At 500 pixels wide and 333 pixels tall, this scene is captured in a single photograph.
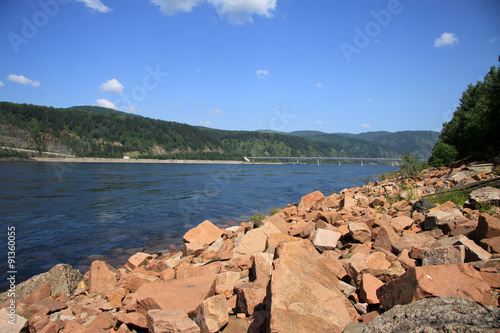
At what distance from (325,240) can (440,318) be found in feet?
10.9

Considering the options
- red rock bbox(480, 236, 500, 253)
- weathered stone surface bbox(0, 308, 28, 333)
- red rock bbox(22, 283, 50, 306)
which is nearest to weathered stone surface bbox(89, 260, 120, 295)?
red rock bbox(22, 283, 50, 306)

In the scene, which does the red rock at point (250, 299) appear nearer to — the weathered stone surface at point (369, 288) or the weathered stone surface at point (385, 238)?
the weathered stone surface at point (369, 288)

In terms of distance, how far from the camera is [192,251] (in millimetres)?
7832

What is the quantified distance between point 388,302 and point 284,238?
2.95m

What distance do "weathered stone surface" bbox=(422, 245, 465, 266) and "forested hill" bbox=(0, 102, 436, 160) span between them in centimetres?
13326

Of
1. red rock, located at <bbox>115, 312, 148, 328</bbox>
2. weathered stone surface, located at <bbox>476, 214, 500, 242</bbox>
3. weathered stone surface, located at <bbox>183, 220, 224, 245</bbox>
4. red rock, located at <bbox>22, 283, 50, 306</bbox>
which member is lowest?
red rock, located at <bbox>22, 283, 50, 306</bbox>

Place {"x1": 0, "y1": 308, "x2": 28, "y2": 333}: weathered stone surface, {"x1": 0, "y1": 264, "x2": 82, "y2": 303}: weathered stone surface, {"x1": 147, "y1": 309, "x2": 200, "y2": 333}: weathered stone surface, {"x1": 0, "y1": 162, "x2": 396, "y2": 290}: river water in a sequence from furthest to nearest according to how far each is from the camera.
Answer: {"x1": 0, "y1": 162, "x2": 396, "y2": 290}: river water → {"x1": 0, "y1": 264, "x2": 82, "y2": 303}: weathered stone surface → {"x1": 0, "y1": 308, "x2": 28, "y2": 333}: weathered stone surface → {"x1": 147, "y1": 309, "x2": 200, "y2": 333}: weathered stone surface

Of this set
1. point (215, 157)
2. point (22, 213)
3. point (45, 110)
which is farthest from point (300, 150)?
point (22, 213)

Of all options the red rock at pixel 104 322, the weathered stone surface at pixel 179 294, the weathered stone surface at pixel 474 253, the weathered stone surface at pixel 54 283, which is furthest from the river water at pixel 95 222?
the weathered stone surface at pixel 474 253

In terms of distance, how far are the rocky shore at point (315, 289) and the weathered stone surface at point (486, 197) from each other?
0.07 feet

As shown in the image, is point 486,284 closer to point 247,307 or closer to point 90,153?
point 247,307

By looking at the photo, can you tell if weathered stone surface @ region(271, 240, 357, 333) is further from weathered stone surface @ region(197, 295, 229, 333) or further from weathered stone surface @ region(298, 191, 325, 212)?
weathered stone surface @ region(298, 191, 325, 212)

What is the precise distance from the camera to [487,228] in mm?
4012

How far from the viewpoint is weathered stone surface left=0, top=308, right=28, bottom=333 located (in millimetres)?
4074
